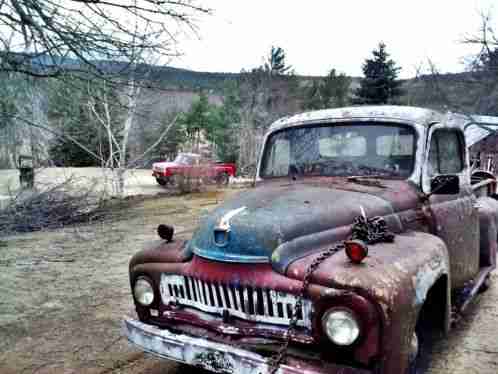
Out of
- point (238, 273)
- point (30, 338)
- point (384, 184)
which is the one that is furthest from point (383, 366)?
point (30, 338)

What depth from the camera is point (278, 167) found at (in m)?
4.18

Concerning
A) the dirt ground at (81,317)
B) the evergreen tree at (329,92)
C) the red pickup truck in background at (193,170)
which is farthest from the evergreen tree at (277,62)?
the dirt ground at (81,317)

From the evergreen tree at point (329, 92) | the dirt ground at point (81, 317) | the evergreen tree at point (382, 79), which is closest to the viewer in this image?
the dirt ground at point (81, 317)

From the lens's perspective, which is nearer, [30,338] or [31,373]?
[31,373]

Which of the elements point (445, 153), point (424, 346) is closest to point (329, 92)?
point (445, 153)

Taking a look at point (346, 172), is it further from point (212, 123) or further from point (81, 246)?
point (212, 123)

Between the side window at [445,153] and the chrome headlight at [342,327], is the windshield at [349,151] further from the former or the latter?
the chrome headlight at [342,327]

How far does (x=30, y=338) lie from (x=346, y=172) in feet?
10.2

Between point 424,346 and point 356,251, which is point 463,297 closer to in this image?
point 424,346

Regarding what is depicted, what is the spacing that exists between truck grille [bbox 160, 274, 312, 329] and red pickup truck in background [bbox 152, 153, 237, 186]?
14.6m

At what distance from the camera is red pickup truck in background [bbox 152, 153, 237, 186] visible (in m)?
17.5

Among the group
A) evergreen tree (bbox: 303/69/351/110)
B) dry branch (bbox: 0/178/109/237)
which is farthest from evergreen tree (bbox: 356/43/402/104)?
dry branch (bbox: 0/178/109/237)

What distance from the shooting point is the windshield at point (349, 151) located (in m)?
3.64

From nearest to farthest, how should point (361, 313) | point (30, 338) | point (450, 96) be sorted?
point (361, 313), point (30, 338), point (450, 96)
